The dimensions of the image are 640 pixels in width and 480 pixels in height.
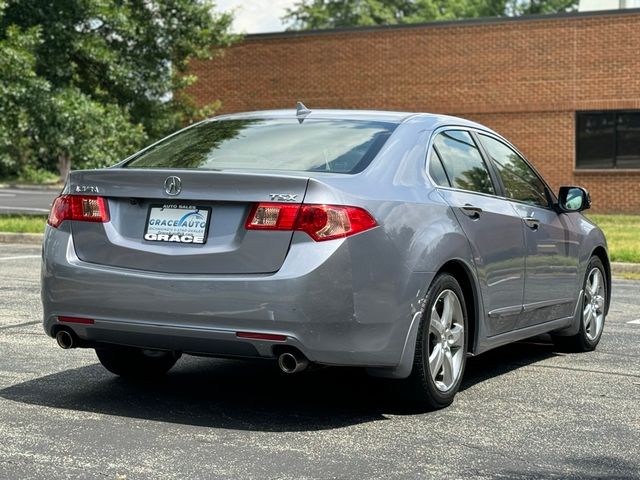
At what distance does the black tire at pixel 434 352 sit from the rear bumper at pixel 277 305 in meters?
0.14

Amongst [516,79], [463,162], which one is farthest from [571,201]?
[516,79]

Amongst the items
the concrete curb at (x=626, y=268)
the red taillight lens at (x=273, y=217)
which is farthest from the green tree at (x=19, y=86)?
the red taillight lens at (x=273, y=217)

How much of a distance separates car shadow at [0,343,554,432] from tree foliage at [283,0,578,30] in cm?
5829

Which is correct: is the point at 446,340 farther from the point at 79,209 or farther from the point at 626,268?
the point at 626,268

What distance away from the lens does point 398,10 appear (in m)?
70.3

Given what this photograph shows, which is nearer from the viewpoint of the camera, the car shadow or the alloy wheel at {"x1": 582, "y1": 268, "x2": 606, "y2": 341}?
the car shadow

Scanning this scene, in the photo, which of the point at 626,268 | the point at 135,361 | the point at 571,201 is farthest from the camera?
the point at 626,268

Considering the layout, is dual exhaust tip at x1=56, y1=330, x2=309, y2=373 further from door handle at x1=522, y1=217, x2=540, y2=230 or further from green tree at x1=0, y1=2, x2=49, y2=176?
green tree at x1=0, y1=2, x2=49, y2=176

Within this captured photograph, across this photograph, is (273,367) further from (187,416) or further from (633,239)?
(633,239)

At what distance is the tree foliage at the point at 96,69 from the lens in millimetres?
22641

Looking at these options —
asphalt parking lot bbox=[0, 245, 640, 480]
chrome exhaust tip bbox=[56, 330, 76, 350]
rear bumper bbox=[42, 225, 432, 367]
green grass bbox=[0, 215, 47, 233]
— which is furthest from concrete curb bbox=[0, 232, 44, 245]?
rear bumper bbox=[42, 225, 432, 367]

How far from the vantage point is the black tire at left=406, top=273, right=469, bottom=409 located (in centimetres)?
565

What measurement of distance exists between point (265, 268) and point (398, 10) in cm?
6692

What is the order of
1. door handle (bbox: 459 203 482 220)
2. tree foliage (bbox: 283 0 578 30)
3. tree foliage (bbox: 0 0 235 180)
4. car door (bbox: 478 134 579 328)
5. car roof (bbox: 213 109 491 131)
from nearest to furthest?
door handle (bbox: 459 203 482 220) < car roof (bbox: 213 109 491 131) < car door (bbox: 478 134 579 328) < tree foliage (bbox: 0 0 235 180) < tree foliage (bbox: 283 0 578 30)
